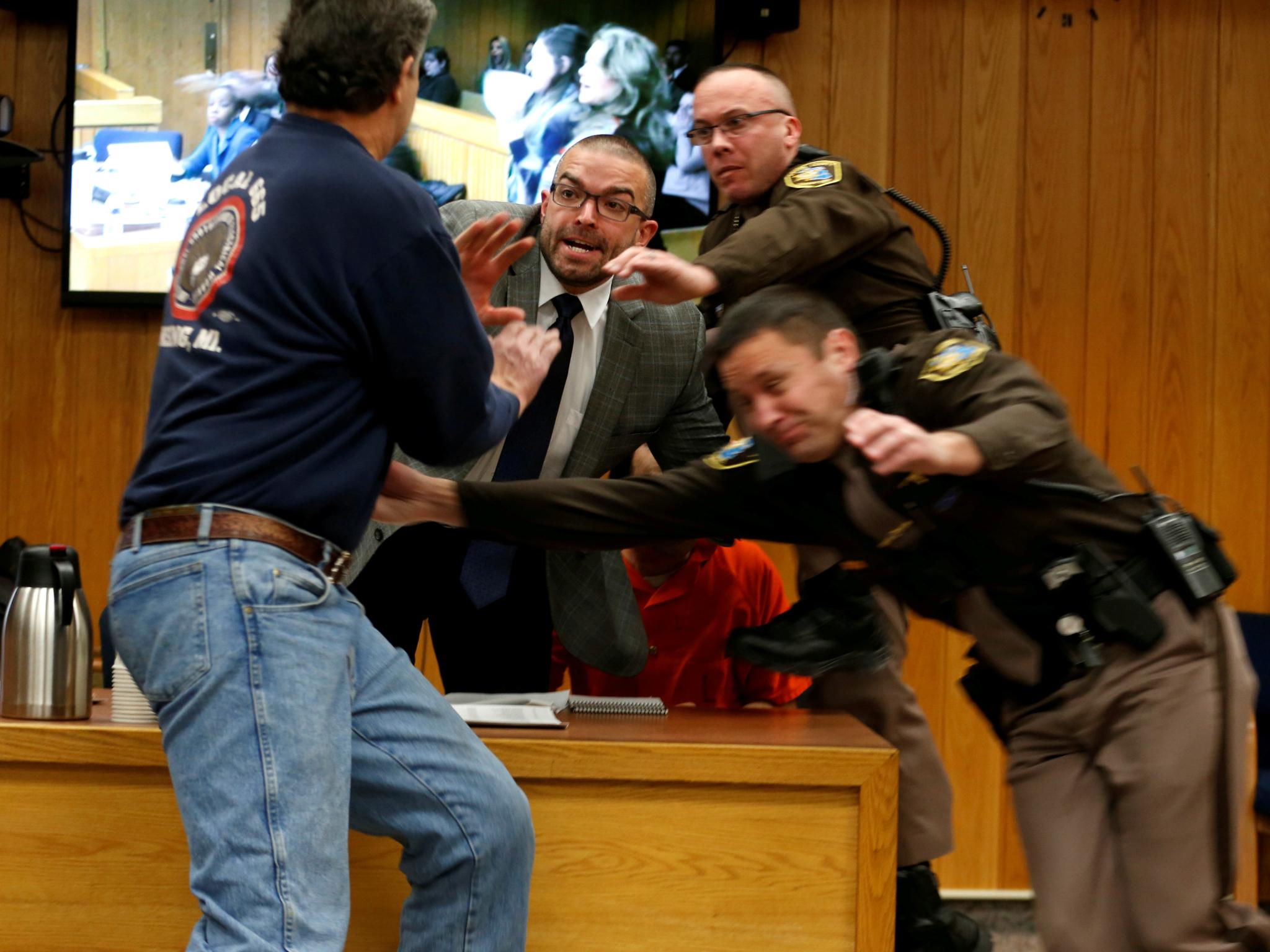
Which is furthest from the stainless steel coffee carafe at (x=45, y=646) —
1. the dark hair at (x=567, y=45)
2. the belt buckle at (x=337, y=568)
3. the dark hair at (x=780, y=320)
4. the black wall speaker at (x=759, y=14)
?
the black wall speaker at (x=759, y=14)

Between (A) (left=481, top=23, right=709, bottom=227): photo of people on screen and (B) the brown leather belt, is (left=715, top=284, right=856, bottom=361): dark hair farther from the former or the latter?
(A) (left=481, top=23, right=709, bottom=227): photo of people on screen

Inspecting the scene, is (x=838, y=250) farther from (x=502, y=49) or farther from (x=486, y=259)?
(x=502, y=49)

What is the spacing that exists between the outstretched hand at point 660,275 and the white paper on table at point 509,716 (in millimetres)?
706

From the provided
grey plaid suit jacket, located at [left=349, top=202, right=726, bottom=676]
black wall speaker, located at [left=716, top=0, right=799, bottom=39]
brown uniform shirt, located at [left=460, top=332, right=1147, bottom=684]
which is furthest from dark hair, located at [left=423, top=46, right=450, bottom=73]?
brown uniform shirt, located at [left=460, top=332, right=1147, bottom=684]

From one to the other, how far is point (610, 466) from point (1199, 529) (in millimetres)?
1229

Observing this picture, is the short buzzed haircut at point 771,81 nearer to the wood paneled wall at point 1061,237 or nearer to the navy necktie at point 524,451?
the navy necktie at point 524,451

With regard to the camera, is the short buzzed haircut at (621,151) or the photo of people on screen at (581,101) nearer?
the short buzzed haircut at (621,151)

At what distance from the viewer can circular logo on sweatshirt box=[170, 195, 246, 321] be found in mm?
1481

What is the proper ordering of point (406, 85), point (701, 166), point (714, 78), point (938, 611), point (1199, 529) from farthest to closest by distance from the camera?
point (701, 166) < point (714, 78) < point (938, 611) < point (1199, 529) < point (406, 85)

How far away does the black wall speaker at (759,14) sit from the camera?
3.85 meters

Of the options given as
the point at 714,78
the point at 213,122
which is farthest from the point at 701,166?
the point at 213,122

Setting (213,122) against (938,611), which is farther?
(213,122)

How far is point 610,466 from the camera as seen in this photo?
2.85 meters

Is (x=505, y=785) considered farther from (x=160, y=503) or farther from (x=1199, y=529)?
(x=1199, y=529)
